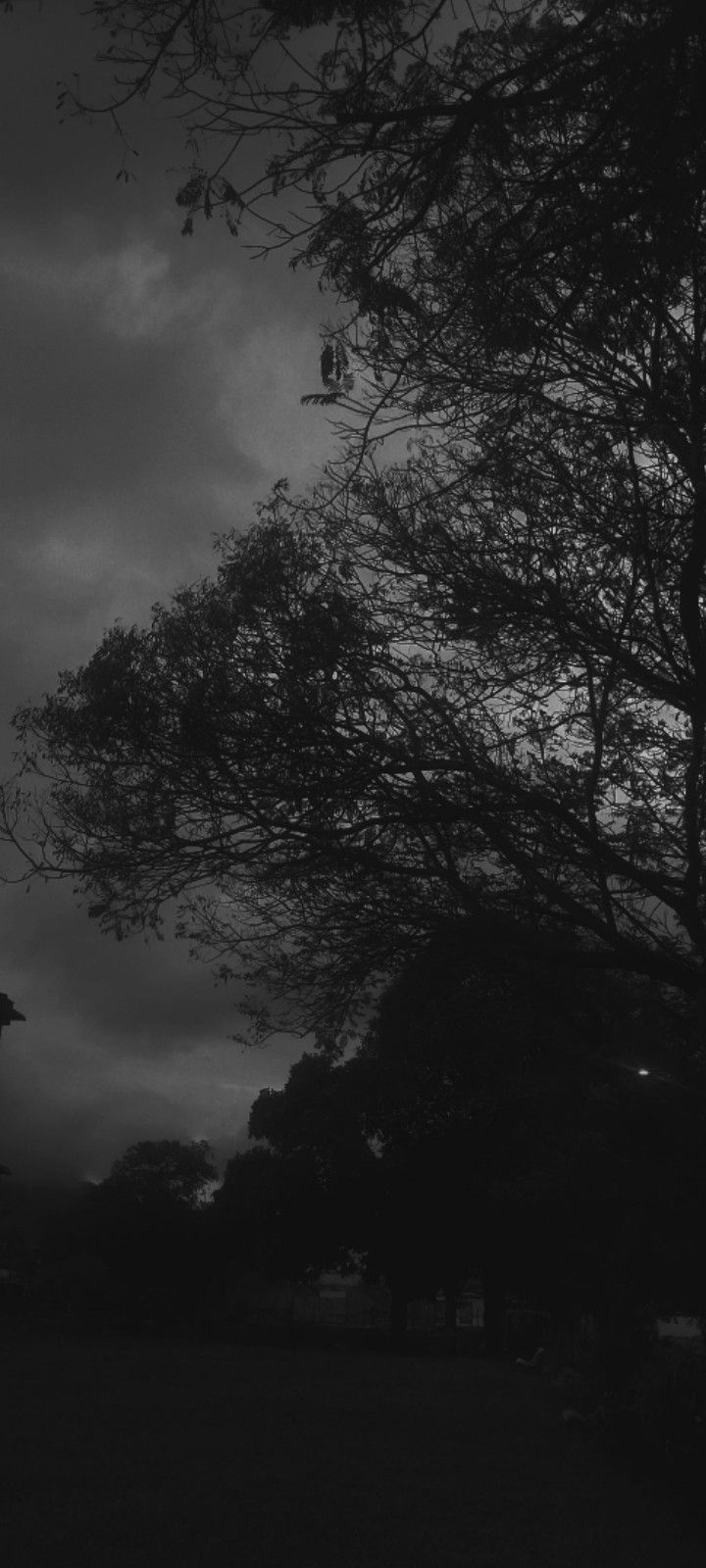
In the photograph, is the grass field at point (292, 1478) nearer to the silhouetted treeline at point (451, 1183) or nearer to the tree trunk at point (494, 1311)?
the silhouetted treeline at point (451, 1183)

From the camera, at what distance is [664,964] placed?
592 cm

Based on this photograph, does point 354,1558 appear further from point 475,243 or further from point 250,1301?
point 250,1301

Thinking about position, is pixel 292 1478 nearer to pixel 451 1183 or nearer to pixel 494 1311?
pixel 451 1183

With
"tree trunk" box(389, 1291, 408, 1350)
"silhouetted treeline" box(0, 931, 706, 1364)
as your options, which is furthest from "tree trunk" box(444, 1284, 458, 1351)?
"tree trunk" box(389, 1291, 408, 1350)

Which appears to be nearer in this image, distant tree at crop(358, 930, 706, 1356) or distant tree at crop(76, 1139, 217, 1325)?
distant tree at crop(358, 930, 706, 1356)

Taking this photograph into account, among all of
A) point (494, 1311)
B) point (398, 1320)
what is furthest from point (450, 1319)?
point (398, 1320)

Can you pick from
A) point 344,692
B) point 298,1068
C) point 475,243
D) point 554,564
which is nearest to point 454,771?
point 344,692

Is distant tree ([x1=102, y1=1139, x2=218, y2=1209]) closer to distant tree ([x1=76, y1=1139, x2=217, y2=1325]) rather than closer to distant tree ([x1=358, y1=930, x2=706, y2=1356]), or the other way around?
distant tree ([x1=76, y1=1139, x2=217, y2=1325])

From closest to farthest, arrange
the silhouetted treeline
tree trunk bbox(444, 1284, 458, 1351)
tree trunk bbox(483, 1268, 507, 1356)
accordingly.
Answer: the silhouetted treeline < tree trunk bbox(483, 1268, 507, 1356) < tree trunk bbox(444, 1284, 458, 1351)

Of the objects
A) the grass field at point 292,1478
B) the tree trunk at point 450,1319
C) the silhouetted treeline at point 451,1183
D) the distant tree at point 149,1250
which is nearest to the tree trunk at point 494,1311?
the silhouetted treeline at point 451,1183

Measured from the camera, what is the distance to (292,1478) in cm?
1023

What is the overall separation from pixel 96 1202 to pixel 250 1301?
315 inches

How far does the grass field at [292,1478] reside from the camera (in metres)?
7.59

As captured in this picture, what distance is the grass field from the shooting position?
299 inches
